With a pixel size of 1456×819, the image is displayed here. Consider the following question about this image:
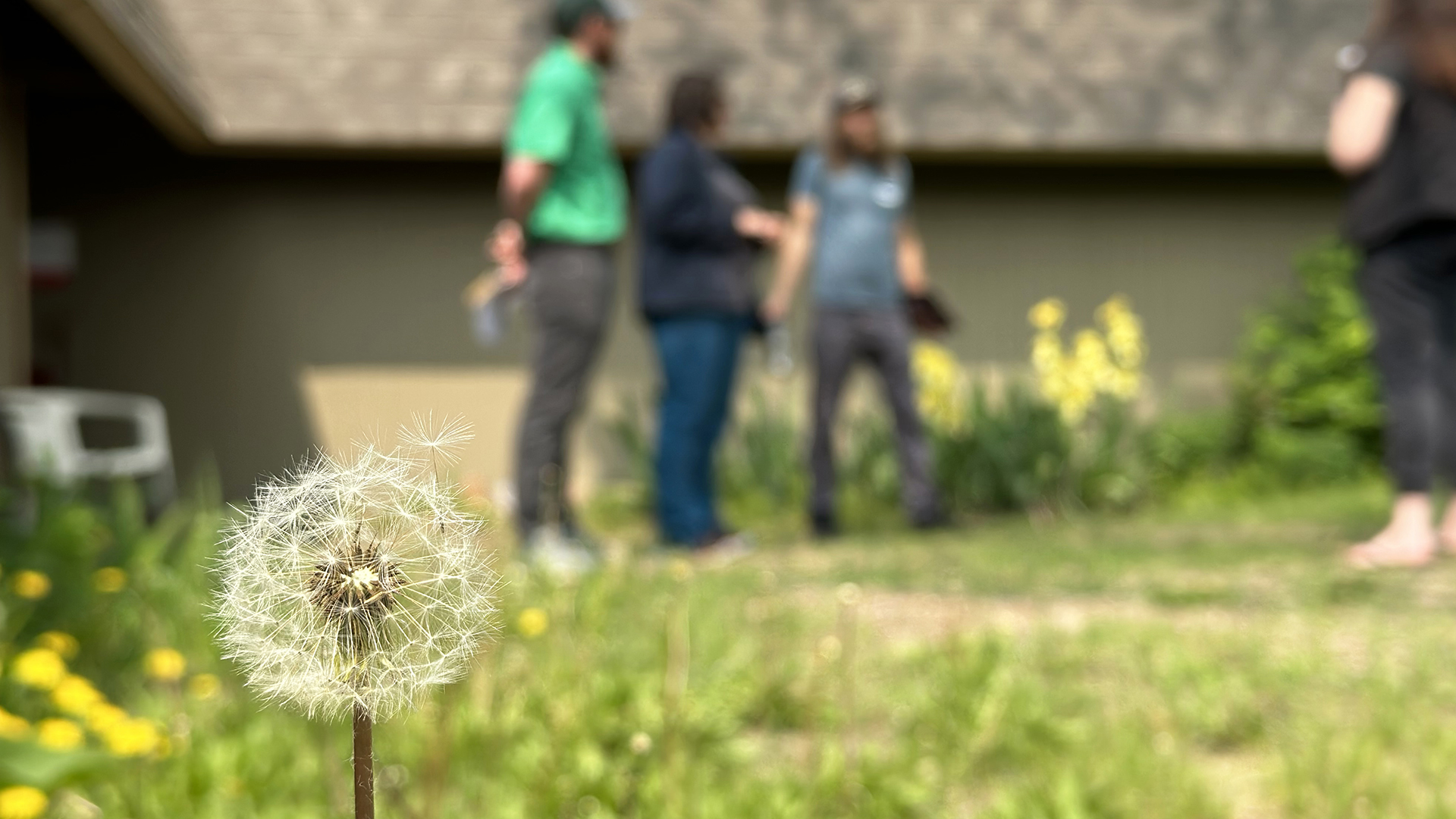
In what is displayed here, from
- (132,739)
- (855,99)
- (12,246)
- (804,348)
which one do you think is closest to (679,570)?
(132,739)

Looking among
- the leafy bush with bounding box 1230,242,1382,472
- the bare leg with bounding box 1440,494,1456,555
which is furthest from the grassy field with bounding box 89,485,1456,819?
the leafy bush with bounding box 1230,242,1382,472

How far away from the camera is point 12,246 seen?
21.0 feet

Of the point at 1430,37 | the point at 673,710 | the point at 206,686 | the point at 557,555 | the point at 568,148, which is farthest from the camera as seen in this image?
the point at 568,148

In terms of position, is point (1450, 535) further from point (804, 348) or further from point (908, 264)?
point (804, 348)

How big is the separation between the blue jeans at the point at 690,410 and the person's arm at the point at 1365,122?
2.16 meters

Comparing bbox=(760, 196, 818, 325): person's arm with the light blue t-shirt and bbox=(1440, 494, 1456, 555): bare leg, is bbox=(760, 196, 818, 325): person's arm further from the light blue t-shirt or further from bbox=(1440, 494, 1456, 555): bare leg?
bbox=(1440, 494, 1456, 555): bare leg

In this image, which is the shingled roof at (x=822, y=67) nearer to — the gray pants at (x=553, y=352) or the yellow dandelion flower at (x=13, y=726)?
the gray pants at (x=553, y=352)

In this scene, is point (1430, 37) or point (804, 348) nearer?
point (1430, 37)

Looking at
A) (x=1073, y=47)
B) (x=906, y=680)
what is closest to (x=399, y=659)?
(x=906, y=680)

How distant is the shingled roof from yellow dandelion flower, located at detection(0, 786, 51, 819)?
6.55 meters

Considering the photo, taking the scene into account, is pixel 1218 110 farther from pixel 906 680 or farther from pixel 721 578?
pixel 906 680

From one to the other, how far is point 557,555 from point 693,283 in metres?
1.46

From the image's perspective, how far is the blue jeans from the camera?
5.28 m

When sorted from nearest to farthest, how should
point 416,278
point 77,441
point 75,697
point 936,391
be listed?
point 75,697 < point 77,441 < point 936,391 < point 416,278
